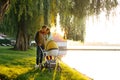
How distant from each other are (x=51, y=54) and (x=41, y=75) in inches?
38.5

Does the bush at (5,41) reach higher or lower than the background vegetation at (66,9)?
lower

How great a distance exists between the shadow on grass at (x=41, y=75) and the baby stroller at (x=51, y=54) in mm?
217

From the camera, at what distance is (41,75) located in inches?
474

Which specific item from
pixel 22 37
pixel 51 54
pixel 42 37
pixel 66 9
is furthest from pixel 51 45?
pixel 22 37

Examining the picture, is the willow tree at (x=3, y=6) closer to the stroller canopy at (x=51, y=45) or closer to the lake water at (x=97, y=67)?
the stroller canopy at (x=51, y=45)

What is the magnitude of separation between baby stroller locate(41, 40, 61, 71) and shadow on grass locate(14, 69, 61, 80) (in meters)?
0.22

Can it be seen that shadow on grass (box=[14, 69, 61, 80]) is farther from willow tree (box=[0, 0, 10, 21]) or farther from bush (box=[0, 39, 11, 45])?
bush (box=[0, 39, 11, 45])

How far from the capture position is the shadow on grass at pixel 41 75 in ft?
37.2

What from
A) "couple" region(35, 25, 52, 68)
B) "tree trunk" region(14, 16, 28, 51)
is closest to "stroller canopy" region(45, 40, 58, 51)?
"couple" region(35, 25, 52, 68)

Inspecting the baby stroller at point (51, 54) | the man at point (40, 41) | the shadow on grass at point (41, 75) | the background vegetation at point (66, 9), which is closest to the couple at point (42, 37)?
the man at point (40, 41)

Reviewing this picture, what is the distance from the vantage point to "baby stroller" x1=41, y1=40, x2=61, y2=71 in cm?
1258

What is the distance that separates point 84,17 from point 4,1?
3870 mm

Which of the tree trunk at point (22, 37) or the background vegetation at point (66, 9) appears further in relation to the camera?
the tree trunk at point (22, 37)

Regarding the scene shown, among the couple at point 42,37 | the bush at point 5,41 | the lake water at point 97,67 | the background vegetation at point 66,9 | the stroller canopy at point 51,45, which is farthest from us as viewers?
the bush at point 5,41
